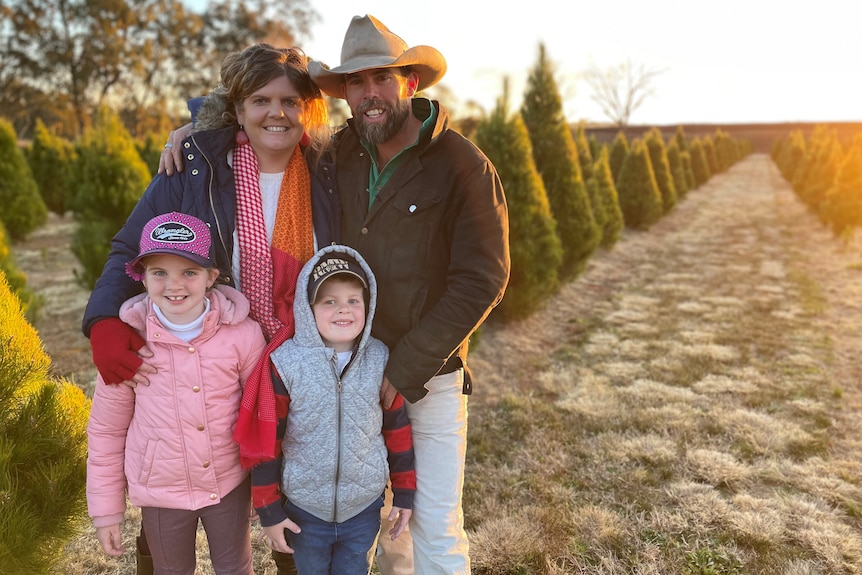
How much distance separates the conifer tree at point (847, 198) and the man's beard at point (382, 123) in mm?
12308

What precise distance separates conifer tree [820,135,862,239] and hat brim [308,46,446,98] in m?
12.1

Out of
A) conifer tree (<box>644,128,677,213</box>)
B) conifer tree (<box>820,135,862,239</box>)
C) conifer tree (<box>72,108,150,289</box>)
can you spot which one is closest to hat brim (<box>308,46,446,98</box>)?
conifer tree (<box>72,108,150,289</box>)

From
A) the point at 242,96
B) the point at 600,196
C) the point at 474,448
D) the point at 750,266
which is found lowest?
the point at 750,266

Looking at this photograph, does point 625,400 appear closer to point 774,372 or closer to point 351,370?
point 774,372

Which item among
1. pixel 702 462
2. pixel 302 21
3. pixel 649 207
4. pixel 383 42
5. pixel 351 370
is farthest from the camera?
pixel 302 21

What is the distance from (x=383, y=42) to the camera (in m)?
2.00

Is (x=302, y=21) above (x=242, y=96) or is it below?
above

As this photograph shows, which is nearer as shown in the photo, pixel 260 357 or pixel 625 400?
pixel 260 357

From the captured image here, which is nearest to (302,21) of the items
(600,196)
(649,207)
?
(649,207)

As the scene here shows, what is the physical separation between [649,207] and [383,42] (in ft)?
41.6

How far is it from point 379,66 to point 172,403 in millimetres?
1289

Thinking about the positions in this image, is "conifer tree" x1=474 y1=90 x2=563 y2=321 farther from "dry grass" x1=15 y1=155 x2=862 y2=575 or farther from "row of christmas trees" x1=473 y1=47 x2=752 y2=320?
"dry grass" x1=15 y1=155 x2=862 y2=575

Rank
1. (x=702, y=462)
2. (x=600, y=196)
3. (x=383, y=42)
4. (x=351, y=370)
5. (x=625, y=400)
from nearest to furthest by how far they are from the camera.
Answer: (x=351, y=370)
(x=383, y=42)
(x=702, y=462)
(x=625, y=400)
(x=600, y=196)

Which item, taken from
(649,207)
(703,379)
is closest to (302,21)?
(649,207)
